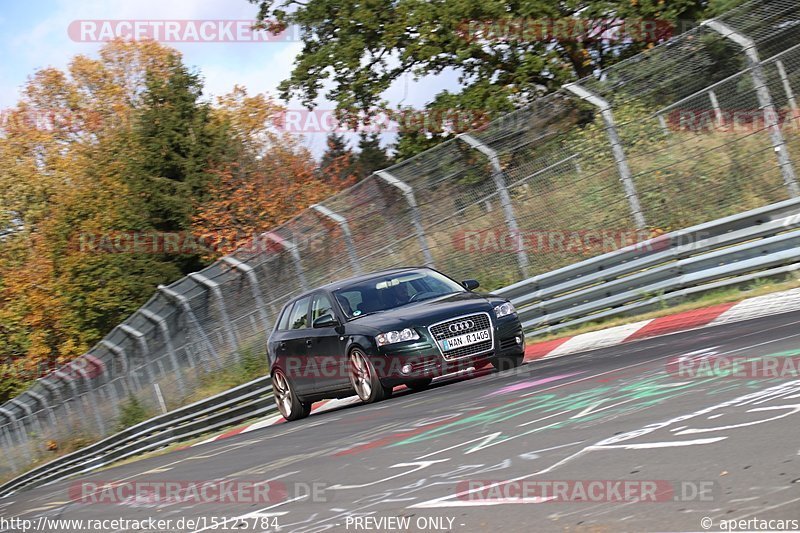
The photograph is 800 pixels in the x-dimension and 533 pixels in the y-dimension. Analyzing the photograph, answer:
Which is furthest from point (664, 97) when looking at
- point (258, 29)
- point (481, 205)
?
point (258, 29)

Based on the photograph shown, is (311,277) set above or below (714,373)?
above

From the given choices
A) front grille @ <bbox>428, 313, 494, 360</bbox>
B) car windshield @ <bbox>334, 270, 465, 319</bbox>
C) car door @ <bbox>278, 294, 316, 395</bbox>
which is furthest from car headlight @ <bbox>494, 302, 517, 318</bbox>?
car door @ <bbox>278, 294, 316, 395</bbox>

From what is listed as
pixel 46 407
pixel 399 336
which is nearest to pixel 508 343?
pixel 399 336

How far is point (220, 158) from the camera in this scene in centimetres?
4747

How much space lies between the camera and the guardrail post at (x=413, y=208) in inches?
696

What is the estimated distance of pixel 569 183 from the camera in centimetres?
1579

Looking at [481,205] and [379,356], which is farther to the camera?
[481,205]

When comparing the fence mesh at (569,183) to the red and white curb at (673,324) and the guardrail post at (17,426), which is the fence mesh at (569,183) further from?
the guardrail post at (17,426)

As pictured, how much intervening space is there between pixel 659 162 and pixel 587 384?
651 cm

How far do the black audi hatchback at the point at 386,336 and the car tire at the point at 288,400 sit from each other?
16 mm

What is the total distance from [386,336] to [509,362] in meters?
1.87

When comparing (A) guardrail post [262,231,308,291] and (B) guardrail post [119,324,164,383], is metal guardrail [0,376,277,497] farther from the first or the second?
(A) guardrail post [262,231,308,291]

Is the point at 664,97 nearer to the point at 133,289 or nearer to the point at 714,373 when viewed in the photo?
the point at 714,373

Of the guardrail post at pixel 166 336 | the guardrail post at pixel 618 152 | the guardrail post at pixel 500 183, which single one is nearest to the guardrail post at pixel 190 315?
the guardrail post at pixel 166 336
